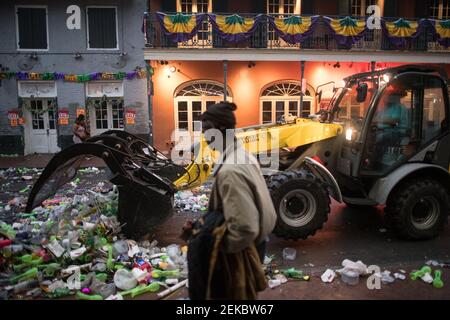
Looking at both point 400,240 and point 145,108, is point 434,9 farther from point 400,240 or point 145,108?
point 400,240

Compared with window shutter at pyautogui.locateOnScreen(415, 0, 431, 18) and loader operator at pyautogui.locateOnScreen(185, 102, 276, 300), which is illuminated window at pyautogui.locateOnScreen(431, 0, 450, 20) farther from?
loader operator at pyautogui.locateOnScreen(185, 102, 276, 300)

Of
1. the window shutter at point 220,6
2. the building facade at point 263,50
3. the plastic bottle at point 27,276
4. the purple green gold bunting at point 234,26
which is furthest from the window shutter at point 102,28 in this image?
the plastic bottle at point 27,276

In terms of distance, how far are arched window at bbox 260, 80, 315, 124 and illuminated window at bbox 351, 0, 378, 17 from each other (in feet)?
12.8

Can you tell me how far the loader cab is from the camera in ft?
19.1

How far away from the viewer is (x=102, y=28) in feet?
52.0

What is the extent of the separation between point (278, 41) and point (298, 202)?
40.0ft

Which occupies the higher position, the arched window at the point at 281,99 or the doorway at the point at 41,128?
the arched window at the point at 281,99

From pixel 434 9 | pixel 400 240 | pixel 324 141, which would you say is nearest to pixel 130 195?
pixel 324 141

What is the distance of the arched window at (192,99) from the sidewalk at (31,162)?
430cm

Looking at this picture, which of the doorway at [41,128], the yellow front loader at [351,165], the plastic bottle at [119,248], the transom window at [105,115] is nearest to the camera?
the plastic bottle at [119,248]

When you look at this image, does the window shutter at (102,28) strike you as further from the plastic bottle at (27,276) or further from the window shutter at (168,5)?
the plastic bottle at (27,276)

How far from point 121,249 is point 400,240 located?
13.9ft

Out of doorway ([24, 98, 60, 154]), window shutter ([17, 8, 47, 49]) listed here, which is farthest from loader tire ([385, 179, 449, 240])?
window shutter ([17, 8, 47, 49])

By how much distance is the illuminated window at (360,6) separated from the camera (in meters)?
17.0
